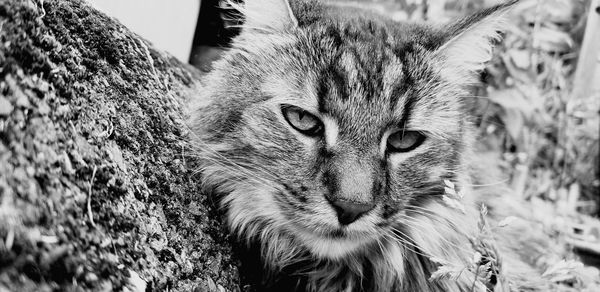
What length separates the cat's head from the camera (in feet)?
6.03

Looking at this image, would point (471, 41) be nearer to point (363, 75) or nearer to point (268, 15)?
point (363, 75)

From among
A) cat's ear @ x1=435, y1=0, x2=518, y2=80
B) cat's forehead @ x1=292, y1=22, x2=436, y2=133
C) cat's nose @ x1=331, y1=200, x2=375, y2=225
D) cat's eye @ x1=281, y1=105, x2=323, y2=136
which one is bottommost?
cat's nose @ x1=331, y1=200, x2=375, y2=225

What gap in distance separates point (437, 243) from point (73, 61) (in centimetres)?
151

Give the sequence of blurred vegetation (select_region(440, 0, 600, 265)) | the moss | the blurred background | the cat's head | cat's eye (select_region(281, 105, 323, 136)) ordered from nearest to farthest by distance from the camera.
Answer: the moss
the cat's head
cat's eye (select_region(281, 105, 323, 136))
the blurred background
blurred vegetation (select_region(440, 0, 600, 265))

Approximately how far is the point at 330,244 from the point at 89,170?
2.79 ft

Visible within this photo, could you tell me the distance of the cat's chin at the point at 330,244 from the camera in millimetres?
1852

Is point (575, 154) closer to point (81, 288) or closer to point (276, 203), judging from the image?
point (276, 203)

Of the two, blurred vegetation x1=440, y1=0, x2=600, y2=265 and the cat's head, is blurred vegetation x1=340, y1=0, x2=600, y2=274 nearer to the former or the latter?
blurred vegetation x1=440, y1=0, x2=600, y2=265

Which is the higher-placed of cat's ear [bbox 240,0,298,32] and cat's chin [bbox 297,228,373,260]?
cat's ear [bbox 240,0,298,32]

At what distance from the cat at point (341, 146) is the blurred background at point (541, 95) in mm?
1663

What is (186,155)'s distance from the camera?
6.73ft

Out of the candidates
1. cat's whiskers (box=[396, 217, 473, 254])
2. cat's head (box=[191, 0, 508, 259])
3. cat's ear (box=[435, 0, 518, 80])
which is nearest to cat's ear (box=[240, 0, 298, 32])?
cat's head (box=[191, 0, 508, 259])

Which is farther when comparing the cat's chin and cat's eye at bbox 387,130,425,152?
cat's eye at bbox 387,130,425,152

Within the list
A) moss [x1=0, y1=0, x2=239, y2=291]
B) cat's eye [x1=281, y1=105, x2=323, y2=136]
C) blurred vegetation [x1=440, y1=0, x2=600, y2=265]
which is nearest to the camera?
moss [x1=0, y1=0, x2=239, y2=291]
